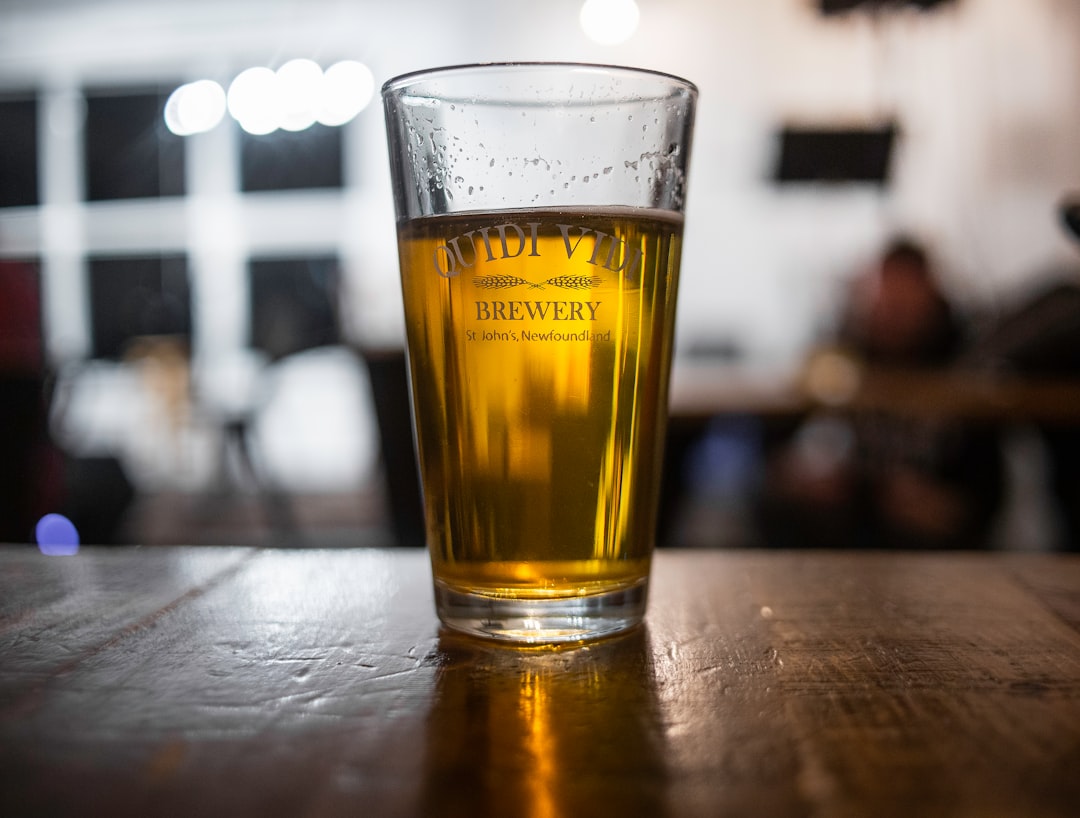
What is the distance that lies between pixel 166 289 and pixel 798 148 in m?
4.04

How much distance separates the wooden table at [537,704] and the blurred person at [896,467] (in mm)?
2435

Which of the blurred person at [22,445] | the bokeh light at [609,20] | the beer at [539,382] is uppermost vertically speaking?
the bokeh light at [609,20]

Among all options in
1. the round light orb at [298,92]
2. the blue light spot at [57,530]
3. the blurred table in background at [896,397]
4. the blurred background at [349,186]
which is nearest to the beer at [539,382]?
the blurred table in background at [896,397]

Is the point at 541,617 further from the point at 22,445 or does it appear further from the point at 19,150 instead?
the point at 19,150

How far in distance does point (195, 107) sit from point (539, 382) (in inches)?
260

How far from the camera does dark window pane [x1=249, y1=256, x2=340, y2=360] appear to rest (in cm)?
630

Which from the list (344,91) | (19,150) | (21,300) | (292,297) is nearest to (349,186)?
(344,91)

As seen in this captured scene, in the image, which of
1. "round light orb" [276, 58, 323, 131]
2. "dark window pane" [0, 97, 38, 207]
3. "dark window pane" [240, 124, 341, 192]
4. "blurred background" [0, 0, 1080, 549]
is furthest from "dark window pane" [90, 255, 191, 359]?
"round light orb" [276, 58, 323, 131]

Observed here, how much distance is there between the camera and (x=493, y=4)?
6137mm

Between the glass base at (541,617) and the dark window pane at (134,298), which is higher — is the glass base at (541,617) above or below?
below

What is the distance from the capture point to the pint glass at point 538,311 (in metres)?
0.45

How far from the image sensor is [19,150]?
650 centimetres

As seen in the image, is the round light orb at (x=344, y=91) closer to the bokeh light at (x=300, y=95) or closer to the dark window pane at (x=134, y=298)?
the bokeh light at (x=300, y=95)

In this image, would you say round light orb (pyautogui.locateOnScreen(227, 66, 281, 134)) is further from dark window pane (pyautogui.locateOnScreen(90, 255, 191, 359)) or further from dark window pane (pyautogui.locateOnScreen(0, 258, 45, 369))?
dark window pane (pyautogui.locateOnScreen(0, 258, 45, 369))
